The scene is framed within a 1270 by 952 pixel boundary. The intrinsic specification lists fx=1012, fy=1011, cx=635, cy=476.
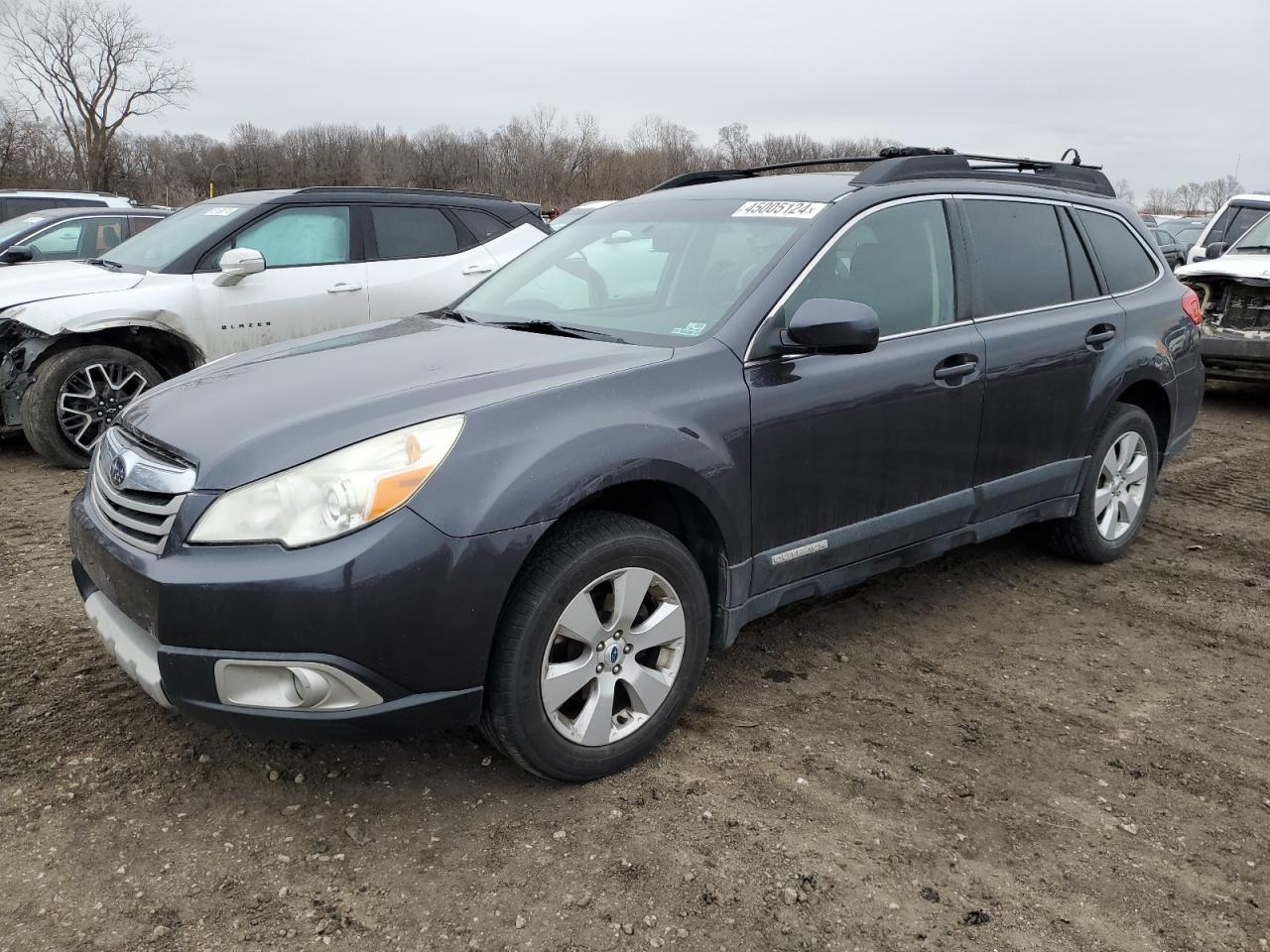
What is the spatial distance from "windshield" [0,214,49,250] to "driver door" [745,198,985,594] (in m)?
9.29

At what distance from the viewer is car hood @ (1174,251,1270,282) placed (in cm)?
858

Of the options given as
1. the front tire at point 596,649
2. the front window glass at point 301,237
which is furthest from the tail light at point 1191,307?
the front window glass at point 301,237

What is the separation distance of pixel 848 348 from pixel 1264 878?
1.76 m

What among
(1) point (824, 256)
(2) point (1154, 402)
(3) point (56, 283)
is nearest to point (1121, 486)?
(2) point (1154, 402)

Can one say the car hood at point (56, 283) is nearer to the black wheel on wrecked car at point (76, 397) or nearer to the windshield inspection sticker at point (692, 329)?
the black wheel on wrecked car at point (76, 397)

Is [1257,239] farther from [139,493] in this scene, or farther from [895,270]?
[139,493]

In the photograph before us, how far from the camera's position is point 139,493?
266 centimetres

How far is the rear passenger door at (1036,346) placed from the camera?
3861 mm

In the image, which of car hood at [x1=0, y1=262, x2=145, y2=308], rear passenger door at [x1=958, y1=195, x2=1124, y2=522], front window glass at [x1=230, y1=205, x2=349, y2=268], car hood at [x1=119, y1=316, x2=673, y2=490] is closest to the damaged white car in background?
rear passenger door at [x1=958, y1=195, x2=1124, y2=522]

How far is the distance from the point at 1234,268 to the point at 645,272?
7.33 m

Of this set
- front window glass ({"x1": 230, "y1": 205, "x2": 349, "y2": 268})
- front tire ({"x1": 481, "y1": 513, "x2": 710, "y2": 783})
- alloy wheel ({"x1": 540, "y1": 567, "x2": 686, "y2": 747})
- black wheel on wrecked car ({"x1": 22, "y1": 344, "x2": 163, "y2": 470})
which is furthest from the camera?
front window glass ({"x1": 230, "y1": 205, "x2": 349, "y2": 268})

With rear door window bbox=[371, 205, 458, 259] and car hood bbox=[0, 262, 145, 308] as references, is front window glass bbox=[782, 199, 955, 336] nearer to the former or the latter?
rear door window bbox=[371, 205, 458, 259]

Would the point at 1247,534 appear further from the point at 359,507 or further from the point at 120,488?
the point at 120,488

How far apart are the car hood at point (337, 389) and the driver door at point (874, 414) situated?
19.3 inches
